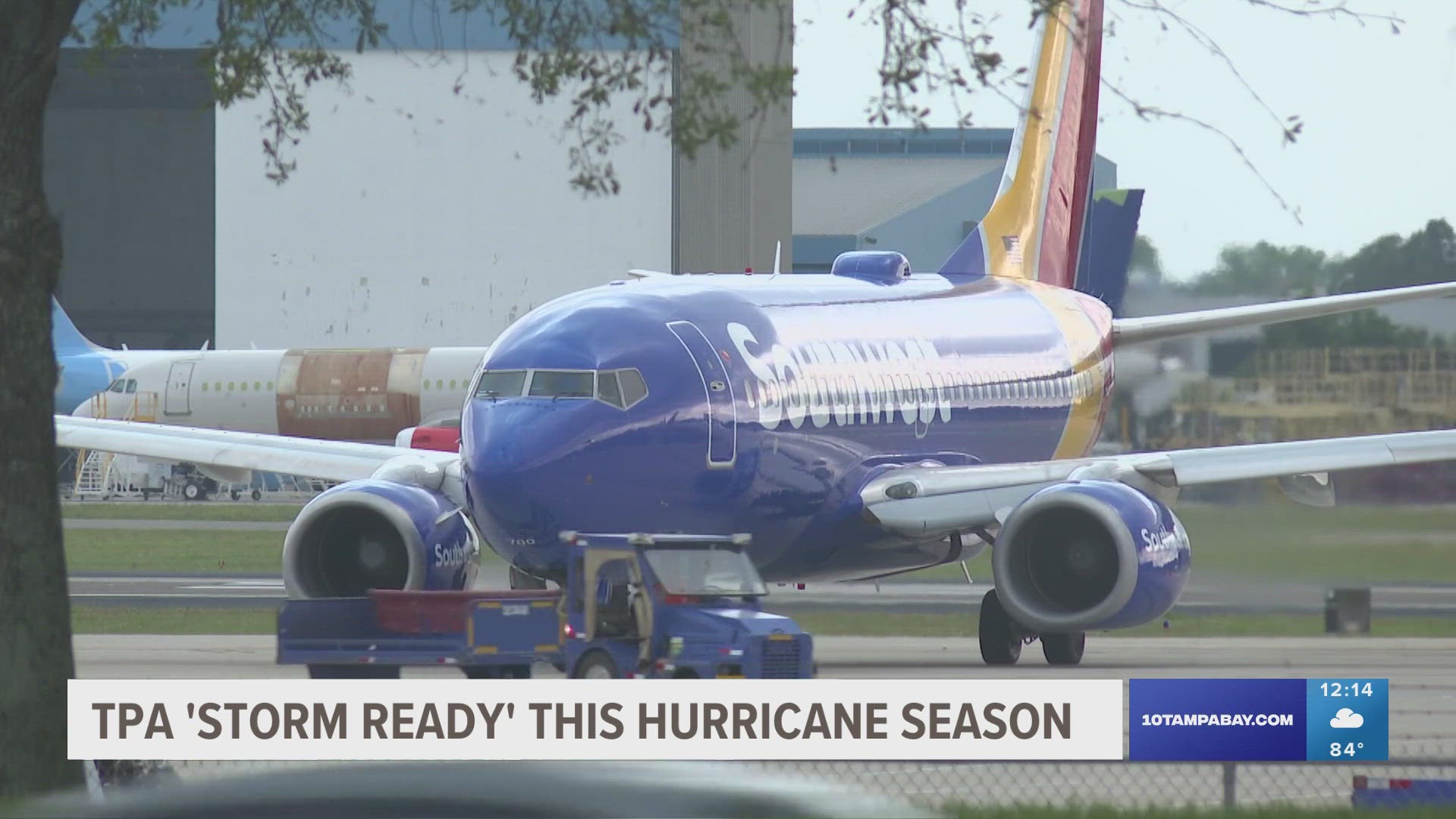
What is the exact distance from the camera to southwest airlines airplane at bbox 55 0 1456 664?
19.2 metres

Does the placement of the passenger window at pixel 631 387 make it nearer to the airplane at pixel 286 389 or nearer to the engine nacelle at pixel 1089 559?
the engine nacelle at pixel 1089 559

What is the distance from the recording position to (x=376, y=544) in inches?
850

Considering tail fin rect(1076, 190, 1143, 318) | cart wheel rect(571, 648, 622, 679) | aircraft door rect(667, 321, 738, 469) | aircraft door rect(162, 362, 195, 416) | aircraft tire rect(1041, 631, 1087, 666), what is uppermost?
tail fin rect(1076, 190, 1143, 318)

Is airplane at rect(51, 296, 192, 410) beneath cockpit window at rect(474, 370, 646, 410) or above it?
beneath

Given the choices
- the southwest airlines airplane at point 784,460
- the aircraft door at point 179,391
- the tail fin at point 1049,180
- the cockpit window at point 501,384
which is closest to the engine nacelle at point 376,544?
the southwest airlines airplane at point 784,460

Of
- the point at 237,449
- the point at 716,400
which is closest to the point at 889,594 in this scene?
the point at 237,449

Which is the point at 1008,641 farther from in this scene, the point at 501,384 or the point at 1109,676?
the point at 501,384

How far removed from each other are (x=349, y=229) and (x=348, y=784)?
60.3 meters

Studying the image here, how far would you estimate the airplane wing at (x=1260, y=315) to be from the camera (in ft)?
89.4

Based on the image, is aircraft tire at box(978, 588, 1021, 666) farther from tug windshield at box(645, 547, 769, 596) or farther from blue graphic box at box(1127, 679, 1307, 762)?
blue graphic box at box(1127, 679, 1307, 762)

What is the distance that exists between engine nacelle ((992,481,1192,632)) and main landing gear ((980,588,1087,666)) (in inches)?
72.2

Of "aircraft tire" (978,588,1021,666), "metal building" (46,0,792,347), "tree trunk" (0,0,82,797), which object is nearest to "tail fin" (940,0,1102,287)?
"aircraft tire" (978,588,1021,666)

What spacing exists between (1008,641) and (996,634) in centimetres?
15

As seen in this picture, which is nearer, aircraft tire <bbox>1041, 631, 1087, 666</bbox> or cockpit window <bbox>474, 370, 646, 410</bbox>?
cockpit window <bbox>474, 370, 646, 410</bbox>
